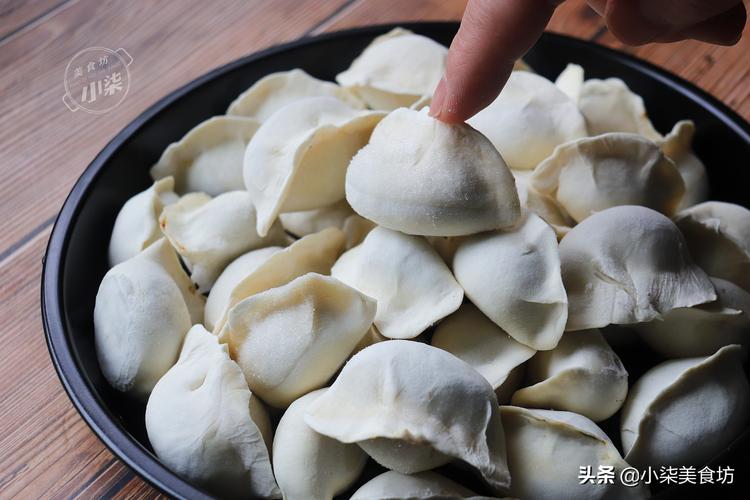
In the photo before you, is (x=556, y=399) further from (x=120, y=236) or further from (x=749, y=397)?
(x=120, y=236)

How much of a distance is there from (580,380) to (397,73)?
0.26 m

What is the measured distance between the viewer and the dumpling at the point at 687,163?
50 cm

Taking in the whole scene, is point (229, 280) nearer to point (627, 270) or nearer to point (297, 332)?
point (297, 332)

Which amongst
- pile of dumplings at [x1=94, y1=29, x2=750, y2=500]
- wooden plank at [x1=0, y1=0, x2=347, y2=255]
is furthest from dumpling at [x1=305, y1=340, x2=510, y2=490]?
wooden plank at [x1=0, y1=0, x2=347, y2=255]

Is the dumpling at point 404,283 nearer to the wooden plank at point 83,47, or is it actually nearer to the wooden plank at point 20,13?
the wooden plank at point 83,47

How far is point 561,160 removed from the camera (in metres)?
0.45

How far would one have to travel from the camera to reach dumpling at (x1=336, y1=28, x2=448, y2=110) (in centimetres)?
52

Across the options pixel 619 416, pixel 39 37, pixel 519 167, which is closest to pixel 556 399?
pixel 619 416

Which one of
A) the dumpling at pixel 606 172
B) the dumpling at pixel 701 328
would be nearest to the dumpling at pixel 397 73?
the dumpling at pixel 606 172

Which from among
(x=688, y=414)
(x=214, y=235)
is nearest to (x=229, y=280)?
(x=214, y=235)

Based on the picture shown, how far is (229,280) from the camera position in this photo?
44cm

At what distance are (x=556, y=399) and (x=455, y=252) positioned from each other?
89mm

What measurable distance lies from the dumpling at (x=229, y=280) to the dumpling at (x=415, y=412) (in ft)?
0.35

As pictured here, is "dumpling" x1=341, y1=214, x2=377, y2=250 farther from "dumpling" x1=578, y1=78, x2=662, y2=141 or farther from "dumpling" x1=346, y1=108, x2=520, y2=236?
"dumpling" x1=578, y1=78, x2=662, y2=141
